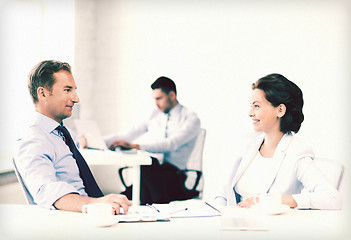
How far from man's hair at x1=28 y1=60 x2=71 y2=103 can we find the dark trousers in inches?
65.6

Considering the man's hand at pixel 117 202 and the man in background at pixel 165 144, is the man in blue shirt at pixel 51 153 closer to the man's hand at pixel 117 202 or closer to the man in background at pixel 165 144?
the man's hand at pixel 117 202

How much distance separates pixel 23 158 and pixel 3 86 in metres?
2.04

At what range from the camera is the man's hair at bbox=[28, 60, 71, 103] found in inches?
63.5

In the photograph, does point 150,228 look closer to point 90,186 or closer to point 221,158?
point 90,186

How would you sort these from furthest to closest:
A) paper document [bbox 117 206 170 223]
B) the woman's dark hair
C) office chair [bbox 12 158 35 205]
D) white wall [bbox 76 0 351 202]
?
white wall [bbox 76 0 351 202] → the woman's dark hair → office chair [bbox 12 158 35 205] → paper document [bbox 117 206 170 223]

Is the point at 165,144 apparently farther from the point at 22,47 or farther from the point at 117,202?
the point at 117,202

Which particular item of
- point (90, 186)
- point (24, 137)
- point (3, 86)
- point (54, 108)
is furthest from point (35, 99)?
point (3, 86)

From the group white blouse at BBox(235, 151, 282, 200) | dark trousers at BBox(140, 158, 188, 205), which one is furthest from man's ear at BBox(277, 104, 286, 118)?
dark trousers at BBox(140, 158, 188, 205)

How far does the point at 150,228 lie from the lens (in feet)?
3.87

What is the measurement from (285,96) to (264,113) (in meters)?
0.13

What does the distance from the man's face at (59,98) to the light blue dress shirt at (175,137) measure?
5.39 feet

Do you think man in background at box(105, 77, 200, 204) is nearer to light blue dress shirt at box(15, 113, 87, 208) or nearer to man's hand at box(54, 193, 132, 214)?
light blue dress shirt at box(15, 113, 87, 208)

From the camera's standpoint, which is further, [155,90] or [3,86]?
[155,90]

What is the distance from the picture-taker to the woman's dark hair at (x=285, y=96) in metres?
1.92
